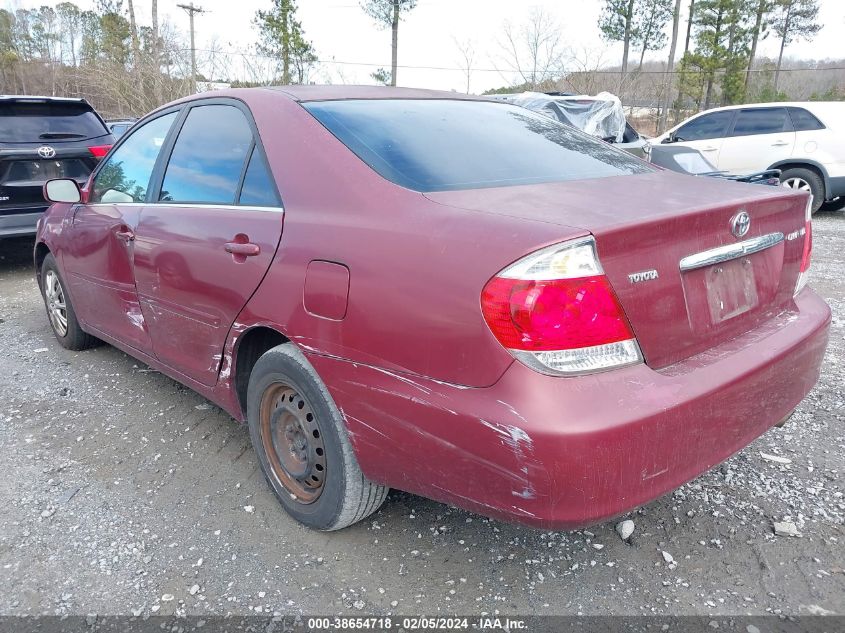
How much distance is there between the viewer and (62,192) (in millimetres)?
3684

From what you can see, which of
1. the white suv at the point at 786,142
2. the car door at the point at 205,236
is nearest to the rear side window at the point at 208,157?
the car door at the point at 205,236

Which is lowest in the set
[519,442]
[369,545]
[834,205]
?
[369,545]

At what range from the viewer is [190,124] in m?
2.95

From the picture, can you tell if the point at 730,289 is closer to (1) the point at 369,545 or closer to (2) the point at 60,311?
(1) the point at 369,545

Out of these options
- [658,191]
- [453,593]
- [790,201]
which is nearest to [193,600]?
[453,593]

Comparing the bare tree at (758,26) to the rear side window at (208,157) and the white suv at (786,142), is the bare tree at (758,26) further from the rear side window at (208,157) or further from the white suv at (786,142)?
the rear side window at (208,157)

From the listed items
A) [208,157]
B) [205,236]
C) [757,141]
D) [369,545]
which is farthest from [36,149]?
[757,141]

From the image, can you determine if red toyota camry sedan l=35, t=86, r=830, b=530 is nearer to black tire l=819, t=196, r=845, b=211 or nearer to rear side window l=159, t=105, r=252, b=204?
rear side window l=159, t=105, r=252, b=204

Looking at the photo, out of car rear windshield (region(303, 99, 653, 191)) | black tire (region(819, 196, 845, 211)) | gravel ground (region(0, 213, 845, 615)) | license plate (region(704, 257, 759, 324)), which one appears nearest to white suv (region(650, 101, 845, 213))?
black tire (region(819, 196, 845, 211))

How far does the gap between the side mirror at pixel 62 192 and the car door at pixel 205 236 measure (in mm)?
980

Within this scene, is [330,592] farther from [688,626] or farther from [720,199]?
[720,199]

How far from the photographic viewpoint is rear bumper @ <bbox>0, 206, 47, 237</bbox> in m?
6.15

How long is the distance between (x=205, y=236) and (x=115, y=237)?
0.97 metres

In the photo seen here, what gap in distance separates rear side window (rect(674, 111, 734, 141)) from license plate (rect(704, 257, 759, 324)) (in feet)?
31.4
